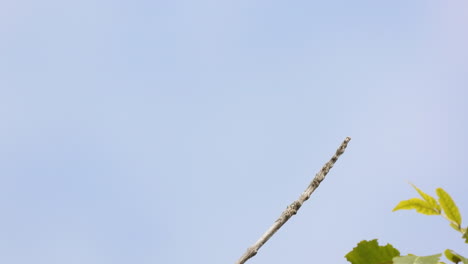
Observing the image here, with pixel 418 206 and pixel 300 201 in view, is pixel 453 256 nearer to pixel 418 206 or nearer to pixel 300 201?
pixel 418 206

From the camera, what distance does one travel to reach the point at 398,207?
9.33ft

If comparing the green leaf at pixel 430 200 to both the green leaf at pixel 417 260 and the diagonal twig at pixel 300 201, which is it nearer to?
the green leaf at pixel 417 260

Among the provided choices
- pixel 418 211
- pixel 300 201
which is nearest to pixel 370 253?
pixel 418 211

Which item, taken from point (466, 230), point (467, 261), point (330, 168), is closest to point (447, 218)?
point (466, 230)

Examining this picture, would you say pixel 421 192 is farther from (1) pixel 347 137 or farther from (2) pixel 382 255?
(1) pixel 347 137

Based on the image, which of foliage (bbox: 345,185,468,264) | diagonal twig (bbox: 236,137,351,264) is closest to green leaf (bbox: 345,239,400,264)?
foliage (bbox: 345,185,468,264)

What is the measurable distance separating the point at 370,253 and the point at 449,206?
0.38 metres

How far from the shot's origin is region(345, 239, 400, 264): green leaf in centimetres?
274

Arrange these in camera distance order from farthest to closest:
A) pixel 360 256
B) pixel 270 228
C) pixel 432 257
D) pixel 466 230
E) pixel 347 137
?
pixel 347 137
pixel 270 228
pixel 360 256
pixel 466 230
pixel 432 257

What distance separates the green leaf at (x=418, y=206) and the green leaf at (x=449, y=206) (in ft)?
0.15

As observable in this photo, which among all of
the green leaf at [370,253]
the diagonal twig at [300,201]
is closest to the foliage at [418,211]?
the green leaf at [370,253]

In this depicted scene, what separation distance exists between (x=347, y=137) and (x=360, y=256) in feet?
2.77

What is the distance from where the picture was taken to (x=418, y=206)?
2809 mm

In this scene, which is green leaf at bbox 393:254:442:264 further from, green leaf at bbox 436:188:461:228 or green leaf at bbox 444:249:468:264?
green leaf at bbox 436:188:461:228
